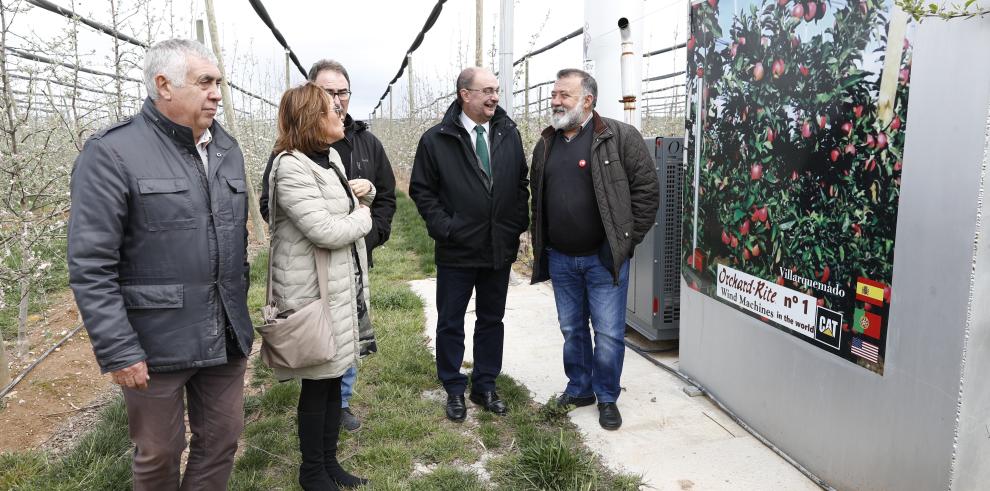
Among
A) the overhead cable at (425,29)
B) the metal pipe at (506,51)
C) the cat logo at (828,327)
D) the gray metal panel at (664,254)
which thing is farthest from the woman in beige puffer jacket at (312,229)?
the overhead cable at (425,29)

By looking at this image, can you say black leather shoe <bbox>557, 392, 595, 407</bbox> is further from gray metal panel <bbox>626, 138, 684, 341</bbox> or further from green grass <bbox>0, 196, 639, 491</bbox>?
gray metal panel <bbox>626, 138, 684, 341</bbox>

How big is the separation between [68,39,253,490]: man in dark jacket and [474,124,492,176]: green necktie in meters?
1.42

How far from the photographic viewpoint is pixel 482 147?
3.42 metres

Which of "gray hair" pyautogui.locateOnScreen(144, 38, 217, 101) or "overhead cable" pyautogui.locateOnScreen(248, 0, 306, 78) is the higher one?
"overhead cable" pyautogui.locateOnScreen(248, 0, 306, 78)

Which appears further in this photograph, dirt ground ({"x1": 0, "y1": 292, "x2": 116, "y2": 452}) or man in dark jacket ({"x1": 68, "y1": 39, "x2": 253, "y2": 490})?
dirt ground ({"x1": 0, "y1": 292, "x2": 116, "y2": 452})

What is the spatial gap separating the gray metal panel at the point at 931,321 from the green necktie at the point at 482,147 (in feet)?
5.97

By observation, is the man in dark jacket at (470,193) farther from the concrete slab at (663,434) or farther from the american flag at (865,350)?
the american flag at (865,350)

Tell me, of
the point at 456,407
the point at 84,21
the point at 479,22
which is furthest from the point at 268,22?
the point at 456,407

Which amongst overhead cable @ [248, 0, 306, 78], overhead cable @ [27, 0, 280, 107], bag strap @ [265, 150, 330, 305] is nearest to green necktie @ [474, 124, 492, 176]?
bag strap @ [265, 150, 330, 305]

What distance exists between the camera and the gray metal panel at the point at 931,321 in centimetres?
208

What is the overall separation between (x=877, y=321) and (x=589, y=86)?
1.69 metres

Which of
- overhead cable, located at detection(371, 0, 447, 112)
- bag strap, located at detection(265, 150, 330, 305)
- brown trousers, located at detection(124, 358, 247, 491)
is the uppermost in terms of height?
overhead cable, located at detection(371, 0, 447, 112)

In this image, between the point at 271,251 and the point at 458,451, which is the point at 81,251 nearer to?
the point at 271,251

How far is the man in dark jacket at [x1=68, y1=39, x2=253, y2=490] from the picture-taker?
187 centimetres
